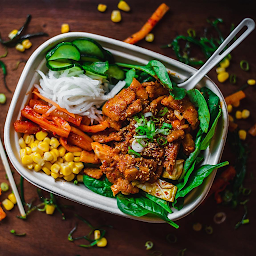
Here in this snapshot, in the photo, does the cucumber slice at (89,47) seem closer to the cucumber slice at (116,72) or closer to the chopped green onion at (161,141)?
the cucumber slice at (116,72)

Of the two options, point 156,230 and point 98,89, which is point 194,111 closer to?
point 98,89

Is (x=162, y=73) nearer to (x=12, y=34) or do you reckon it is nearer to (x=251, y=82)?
(x=251, y=82)

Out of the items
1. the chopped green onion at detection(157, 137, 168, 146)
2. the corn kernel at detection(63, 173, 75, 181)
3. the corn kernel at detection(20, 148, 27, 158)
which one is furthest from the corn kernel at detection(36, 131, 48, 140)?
the chopped green onion at detection(157, 137, 168, 146)

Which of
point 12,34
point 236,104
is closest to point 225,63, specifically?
point 236,104

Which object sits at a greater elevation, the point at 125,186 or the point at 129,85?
the point at 129,85

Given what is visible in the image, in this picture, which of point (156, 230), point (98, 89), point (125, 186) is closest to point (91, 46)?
point (98, 89)

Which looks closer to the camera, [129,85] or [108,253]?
[129,85]

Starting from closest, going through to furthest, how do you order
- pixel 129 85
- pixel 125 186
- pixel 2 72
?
pixel 125 186, pixel 129 85, pixel 2 72
